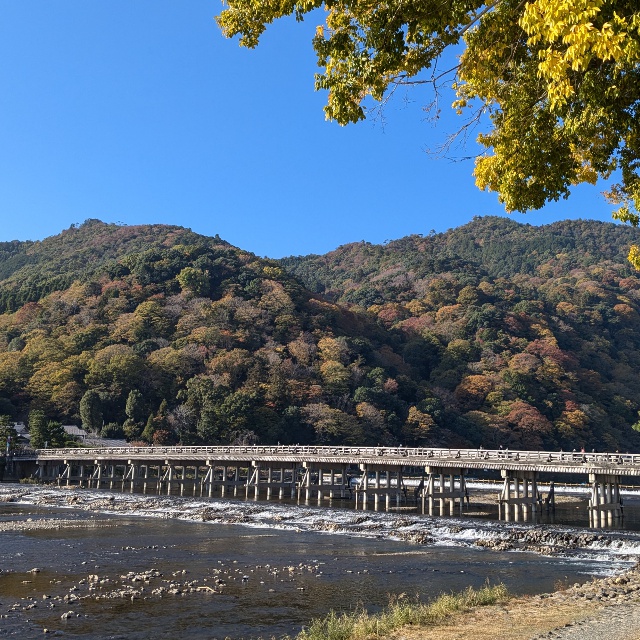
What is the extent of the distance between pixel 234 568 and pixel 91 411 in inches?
2089

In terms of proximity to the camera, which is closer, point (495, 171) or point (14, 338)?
point (495, 171)

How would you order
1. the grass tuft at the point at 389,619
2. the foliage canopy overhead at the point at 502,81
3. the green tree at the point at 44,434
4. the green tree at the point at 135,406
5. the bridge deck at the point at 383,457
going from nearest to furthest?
the foliage canopy overhead at the point at 502,81
the grass tuft at the point at 389,619
the bridge deck at the point at 383,457
the green tree at the point at 44,434
the green tree at the point at 135,406

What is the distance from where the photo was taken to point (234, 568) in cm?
1850

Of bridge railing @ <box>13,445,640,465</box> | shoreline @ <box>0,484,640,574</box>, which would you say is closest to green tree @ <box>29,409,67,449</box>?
bridge railing @ <box>13,445,640,465</box>

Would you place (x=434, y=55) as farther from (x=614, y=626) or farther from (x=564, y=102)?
(x=614, y=626)

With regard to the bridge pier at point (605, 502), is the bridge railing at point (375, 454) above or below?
above

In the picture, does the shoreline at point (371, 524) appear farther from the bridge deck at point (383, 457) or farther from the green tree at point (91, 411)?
the green tree at point (91, 411)

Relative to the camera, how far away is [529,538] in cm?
2491

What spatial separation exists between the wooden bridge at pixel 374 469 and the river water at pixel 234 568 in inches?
184

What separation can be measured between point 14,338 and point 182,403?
25.8 metres

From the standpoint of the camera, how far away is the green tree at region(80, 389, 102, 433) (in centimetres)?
6650

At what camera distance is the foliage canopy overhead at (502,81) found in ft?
24.7

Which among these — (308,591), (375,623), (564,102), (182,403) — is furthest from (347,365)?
(564,102)

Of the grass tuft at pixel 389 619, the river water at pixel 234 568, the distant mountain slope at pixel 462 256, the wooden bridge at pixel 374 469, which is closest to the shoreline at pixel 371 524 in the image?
the river water at pixel 234 568
